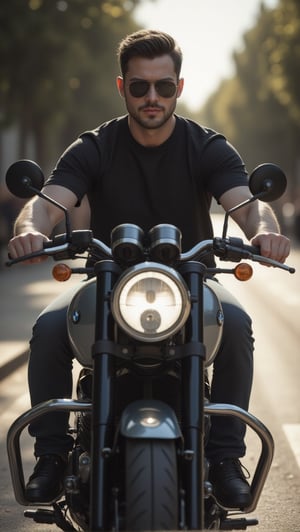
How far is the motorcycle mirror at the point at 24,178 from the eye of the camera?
3346mm

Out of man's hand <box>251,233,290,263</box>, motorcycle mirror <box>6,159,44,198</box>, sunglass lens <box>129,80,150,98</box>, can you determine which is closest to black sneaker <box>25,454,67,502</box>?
motorcycle mirror <box>6,159,44,198</box>

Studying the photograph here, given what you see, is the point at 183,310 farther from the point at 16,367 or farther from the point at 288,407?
the point at 16,367

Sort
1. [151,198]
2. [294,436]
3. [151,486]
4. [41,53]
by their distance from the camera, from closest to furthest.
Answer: [151,486] → [151,198] → [294,436] → [41,53]

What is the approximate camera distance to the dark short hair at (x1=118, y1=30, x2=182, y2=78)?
145 inches

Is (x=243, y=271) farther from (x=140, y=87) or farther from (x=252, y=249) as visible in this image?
(x=140, y=87)

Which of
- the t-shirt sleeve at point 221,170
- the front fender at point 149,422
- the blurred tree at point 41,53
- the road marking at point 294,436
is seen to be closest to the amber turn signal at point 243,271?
the front fender at point 149,422

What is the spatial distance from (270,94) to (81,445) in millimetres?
52231

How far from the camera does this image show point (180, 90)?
3.93 m

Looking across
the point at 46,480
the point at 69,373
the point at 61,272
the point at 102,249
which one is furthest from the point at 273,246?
the point at 46,480

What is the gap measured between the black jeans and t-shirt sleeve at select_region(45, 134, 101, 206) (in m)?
0.41

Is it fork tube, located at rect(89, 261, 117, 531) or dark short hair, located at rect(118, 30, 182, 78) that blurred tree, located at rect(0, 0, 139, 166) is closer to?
dark short hair, located at rect(118, 30, 182, 78)

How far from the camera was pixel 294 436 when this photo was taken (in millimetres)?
6230

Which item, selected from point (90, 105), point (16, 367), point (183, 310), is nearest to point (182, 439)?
point (183, 310)

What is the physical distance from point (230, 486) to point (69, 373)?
0.68m
